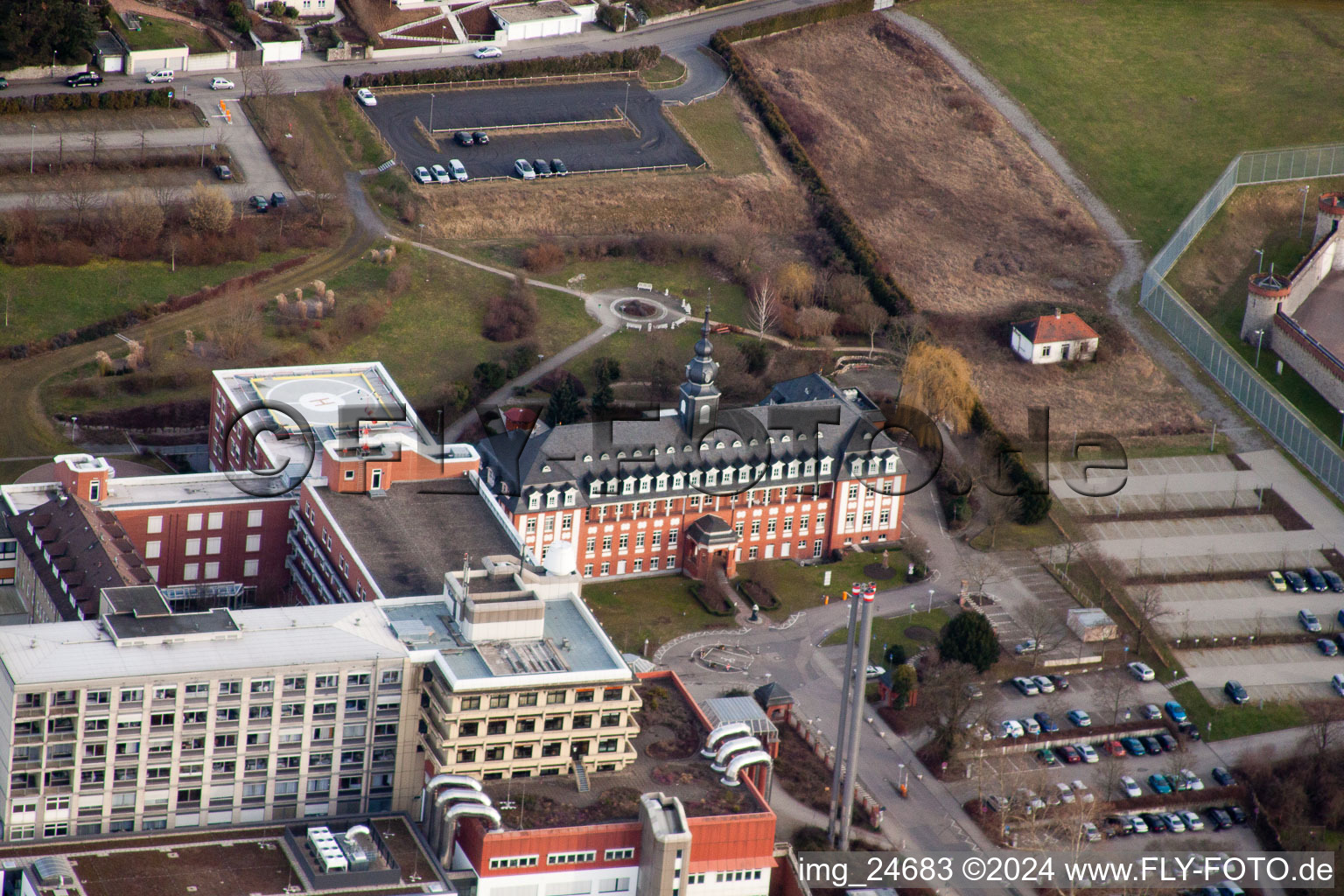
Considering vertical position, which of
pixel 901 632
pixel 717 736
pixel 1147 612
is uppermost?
pixel 717 736

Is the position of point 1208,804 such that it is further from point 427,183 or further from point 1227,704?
point 427,183

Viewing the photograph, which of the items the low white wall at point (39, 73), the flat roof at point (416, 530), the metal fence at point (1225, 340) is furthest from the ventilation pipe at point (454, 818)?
the low white wall at point (39, 73)

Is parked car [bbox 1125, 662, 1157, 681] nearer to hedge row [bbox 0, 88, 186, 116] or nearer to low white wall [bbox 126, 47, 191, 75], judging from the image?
hedge row [bbox 0, 88, 186, 116]

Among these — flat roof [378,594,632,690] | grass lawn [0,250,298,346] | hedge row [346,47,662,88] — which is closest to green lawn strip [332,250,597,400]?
grass lawn [0,250,298,346]

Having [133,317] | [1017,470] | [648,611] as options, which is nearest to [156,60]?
[133,317]

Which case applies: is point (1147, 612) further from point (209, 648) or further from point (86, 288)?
point (86, 288)

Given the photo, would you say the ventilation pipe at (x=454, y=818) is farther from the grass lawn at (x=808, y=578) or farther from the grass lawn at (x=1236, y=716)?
the grass lawn at (x=1236, y=716)
